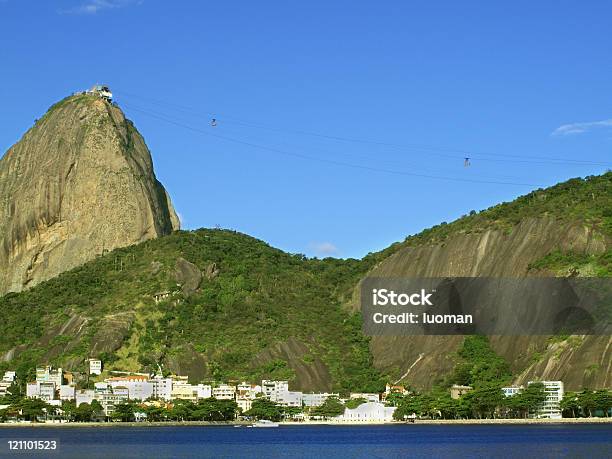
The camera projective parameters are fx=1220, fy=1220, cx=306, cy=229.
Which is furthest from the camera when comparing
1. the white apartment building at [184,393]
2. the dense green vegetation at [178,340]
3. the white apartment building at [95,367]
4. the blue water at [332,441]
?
the dense green vegetation at [178,340]

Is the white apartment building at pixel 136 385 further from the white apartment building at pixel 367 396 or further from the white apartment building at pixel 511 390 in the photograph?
the white apartment building at pixel 511 390

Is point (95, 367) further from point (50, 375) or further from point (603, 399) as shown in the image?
A: point (603, 399)

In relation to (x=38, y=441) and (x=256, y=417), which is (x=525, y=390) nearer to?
(x=256, y=417)

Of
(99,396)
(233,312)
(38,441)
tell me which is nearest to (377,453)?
(38,441)

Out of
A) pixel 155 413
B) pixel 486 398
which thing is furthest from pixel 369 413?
pixel 155 413

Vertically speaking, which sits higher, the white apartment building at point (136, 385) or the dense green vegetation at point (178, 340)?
the dense green vegetation at point (178, 340)

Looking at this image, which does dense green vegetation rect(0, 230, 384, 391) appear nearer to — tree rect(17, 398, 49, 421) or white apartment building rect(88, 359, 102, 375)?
white apartment building rect(88, 359, 102, 375)

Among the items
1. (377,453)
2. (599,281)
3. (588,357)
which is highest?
(599,281)

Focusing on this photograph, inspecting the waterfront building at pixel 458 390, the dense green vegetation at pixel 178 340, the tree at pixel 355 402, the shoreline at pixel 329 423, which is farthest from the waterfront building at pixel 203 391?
the waterfront building at pixel 458 390
